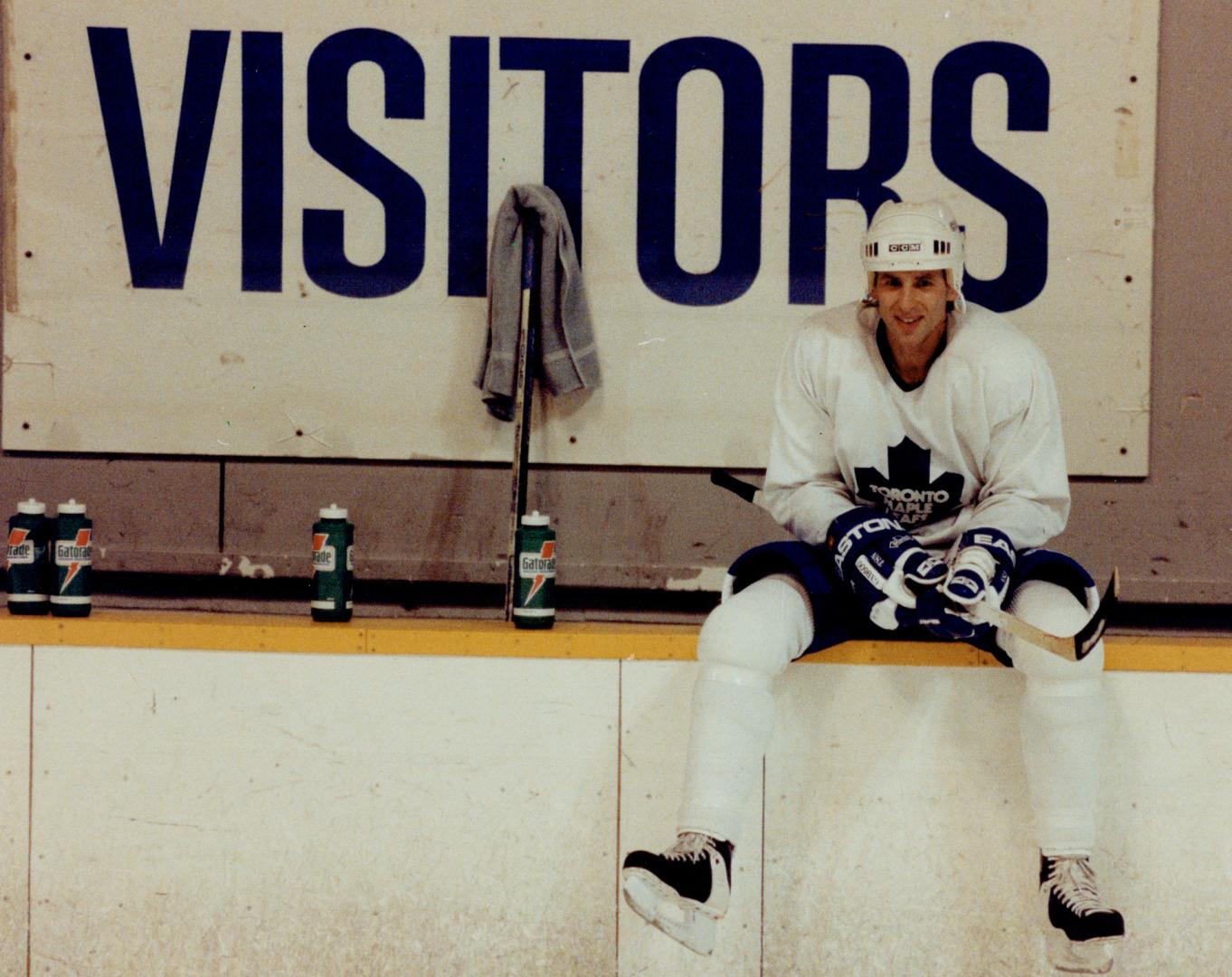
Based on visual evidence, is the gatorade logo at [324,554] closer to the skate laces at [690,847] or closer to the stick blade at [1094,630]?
the skate laces at [690,847]

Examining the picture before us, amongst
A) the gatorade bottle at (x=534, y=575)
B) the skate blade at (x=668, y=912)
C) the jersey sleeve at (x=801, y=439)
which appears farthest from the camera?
the gatorade bottle at (x=534, y=575)

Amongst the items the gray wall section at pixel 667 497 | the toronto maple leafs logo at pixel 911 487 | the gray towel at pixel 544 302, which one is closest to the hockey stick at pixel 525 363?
the gray towel at pixel 544 302

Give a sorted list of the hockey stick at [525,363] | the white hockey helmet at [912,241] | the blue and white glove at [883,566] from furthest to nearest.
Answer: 1. the hockey stick at [525,363]
2. the white hockey helmet at [912,241]
3. the blue and white glove at [883,566]

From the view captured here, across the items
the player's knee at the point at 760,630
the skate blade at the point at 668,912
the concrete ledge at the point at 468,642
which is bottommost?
the skate blade at the point at 668,912

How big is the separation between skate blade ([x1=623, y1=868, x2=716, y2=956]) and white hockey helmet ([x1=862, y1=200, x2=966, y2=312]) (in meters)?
0.98

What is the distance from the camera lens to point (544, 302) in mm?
3105

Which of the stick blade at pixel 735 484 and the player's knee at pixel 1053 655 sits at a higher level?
the stick blade at pixel 735 484

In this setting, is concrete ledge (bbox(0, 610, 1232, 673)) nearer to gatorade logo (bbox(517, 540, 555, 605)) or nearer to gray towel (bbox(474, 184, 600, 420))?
gatorade logo (bbox(517, 540, 555, 605))

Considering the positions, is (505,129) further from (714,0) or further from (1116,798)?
(1116,798)

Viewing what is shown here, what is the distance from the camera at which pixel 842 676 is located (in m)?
2.32

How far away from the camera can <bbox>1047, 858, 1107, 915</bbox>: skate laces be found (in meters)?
2.03

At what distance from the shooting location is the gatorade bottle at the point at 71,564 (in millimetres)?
2512

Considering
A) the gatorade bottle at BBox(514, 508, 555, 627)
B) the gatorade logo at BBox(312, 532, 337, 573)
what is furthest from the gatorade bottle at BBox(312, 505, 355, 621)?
the gatorade bottle at BBox(514, 508, 555, 627)

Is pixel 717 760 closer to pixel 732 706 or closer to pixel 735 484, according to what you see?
pixel 732 706
